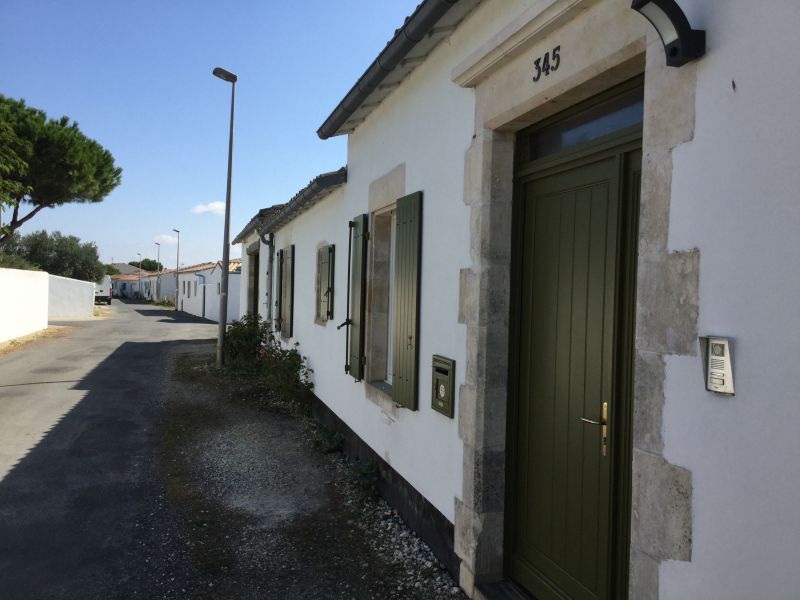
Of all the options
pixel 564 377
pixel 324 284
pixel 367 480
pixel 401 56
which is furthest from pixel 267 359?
pixel 564 377

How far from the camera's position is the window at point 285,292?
9.11 metres

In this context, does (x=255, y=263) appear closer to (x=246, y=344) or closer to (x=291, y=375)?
(x=246, y=344)

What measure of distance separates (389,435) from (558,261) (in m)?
2.36

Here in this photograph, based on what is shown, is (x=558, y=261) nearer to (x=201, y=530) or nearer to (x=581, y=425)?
(x=581, y=425)

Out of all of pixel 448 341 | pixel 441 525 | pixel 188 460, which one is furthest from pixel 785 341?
pixel 188 460

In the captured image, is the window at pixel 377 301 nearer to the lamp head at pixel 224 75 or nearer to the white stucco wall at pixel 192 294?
the lamp head at pixel 224 75

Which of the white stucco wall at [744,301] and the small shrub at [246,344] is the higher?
the white stucco wall at [744,301]

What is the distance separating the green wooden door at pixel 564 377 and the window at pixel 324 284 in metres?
3.58

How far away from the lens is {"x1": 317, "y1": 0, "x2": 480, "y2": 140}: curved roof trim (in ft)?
11.1

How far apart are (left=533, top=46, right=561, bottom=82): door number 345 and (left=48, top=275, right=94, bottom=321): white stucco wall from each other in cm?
2862

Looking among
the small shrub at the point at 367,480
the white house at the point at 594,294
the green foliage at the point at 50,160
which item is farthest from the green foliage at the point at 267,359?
the green foliage at the point at 50,160

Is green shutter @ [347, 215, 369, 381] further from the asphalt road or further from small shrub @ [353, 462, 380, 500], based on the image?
the asphalt road

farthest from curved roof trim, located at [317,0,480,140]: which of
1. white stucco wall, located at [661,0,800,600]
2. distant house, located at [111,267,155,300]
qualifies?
distant house, located at [111,267,155,300]

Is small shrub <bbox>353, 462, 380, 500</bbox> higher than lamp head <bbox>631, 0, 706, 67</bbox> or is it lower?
lower
